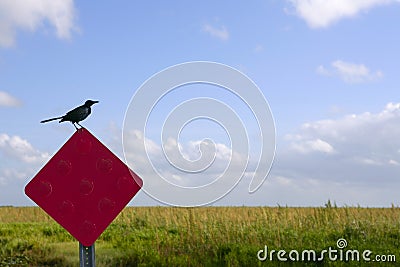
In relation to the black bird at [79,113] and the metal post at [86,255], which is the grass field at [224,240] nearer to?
the metal post at [86,255]

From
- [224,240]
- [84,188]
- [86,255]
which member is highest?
[224,240]

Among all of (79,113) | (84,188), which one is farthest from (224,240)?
(84,188)

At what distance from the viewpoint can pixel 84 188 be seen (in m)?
5.34

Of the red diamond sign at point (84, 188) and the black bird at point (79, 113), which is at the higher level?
the black bird at point (79, 113)

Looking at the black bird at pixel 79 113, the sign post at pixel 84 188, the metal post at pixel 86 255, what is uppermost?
the black bird at pixel 79 113

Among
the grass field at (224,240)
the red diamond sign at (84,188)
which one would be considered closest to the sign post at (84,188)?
the red diamond sign at (84,188)

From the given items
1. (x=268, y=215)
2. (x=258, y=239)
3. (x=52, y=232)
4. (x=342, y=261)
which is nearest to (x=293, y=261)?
(x=342, y=261)

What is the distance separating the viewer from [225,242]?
10.2 m

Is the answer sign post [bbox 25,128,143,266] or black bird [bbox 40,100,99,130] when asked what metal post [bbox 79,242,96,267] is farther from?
black bird [bbox 40,100,99,130]

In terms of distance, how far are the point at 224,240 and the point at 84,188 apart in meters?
5.50

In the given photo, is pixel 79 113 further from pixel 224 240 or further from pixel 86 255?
pixel 224 240

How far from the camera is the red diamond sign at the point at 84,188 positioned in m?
5.32

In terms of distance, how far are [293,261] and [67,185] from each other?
15.6 feet

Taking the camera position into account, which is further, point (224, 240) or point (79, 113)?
point (224, 240)
